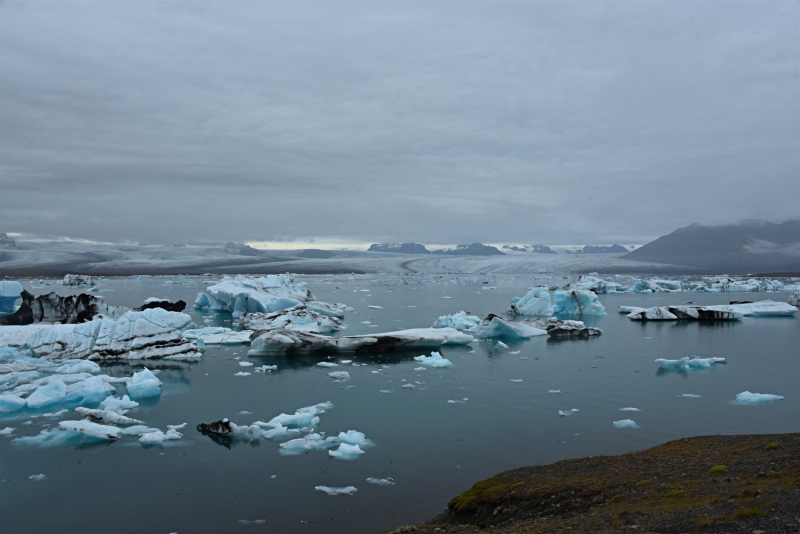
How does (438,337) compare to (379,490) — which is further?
(438,337)

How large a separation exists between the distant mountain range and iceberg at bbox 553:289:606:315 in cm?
9999

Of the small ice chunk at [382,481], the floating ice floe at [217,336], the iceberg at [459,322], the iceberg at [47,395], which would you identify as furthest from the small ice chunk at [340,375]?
the iceberg at [459,322]

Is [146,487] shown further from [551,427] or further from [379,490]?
[551,427]

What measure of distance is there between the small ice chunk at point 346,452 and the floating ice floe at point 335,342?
7.01 m

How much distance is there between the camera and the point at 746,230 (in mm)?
143750

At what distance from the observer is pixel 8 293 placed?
19.9m

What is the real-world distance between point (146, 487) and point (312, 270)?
8310cm

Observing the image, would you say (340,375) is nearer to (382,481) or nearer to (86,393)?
(86,393)

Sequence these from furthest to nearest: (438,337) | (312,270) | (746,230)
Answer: (746,230) → (312,270) → (438,337)

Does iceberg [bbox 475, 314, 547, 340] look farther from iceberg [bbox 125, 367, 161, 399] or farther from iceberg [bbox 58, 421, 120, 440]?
iceberg [bbox 58, 421, 120, 440]

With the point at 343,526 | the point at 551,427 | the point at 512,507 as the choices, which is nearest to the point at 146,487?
the point at 343,526

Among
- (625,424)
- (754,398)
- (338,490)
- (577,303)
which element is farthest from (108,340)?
(577,303)

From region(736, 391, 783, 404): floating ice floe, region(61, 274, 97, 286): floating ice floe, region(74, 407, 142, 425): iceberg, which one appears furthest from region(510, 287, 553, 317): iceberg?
region(61, 274, 97, 286): floating ice floe

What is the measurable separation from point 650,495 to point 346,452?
372cm
